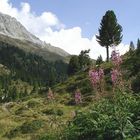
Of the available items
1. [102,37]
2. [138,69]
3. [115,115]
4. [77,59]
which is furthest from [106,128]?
[77,59]

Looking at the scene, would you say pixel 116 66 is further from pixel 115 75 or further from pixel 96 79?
pixel 96 79

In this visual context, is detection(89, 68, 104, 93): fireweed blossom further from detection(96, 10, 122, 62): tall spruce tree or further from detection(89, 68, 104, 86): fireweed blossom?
detection(96, 10, 122, 62): tall spruce tree

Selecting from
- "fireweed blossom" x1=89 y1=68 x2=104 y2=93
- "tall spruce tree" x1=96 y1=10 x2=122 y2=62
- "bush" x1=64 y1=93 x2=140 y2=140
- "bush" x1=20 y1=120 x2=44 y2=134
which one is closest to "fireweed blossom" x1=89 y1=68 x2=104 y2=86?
"fireweed blossom" x1=89 y1=68 x2=104 y2=93

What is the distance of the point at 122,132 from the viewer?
1304 centimetres

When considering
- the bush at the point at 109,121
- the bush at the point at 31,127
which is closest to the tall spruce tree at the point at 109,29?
the bush at the point at 31,127

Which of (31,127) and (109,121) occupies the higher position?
(109,121)

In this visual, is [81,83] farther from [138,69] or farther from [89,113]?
[89,113]

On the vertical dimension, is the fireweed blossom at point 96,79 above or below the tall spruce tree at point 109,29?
below

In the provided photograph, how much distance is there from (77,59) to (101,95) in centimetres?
10896

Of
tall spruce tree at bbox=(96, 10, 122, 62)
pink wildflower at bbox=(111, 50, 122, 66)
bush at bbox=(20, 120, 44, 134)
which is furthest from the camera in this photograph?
tall spruce tree at bbox=(96, 10, 122, 62)

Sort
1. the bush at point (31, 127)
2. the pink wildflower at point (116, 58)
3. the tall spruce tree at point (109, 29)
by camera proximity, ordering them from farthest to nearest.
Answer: the tall spruce tree at point (109, 29)
the bush at point (31, 127)
the pink wildflower at point (116, 58)

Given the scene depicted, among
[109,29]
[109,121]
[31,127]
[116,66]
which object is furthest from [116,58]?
[109,29]

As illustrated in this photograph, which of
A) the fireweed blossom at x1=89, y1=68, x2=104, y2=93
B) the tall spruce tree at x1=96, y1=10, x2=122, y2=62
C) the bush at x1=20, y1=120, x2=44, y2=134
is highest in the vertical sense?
the tall spruce tree at x1=96, y1=10, x2=122, y2=62

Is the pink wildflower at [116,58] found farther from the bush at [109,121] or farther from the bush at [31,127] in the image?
the bush at [31,127]
